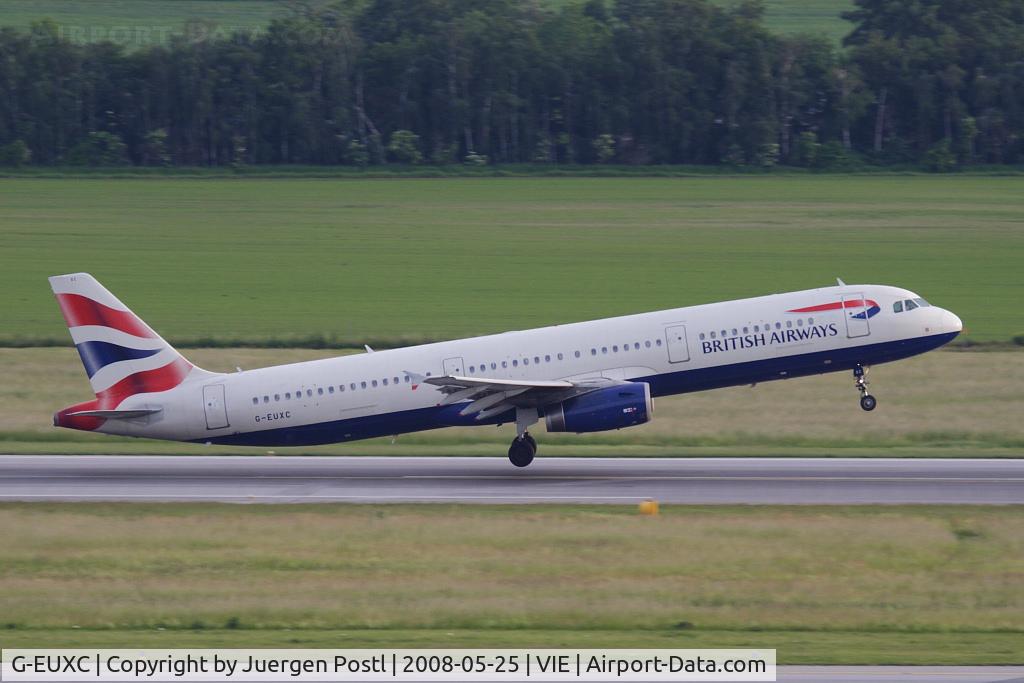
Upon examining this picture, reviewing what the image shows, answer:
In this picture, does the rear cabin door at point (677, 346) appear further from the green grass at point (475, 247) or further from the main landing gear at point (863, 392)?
the green grass at point (475, 247)

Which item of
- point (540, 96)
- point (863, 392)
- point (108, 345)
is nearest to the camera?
point (108, 345)

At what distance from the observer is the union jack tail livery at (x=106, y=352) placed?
4116cm

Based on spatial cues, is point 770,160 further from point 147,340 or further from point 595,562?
point 595,562

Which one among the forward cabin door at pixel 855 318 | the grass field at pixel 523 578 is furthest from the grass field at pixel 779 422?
the grass field at pixel 523 578

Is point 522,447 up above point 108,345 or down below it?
below

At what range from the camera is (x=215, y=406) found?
4162cm

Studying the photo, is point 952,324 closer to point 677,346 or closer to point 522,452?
point 677,346

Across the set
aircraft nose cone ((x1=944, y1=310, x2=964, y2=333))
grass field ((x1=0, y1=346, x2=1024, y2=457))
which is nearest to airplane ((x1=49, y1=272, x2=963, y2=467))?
aircraft nose cone ((x1=944, y1=310, x2=964, y2=333))

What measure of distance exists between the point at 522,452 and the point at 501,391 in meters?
2.26

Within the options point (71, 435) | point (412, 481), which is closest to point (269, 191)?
point (71, 435)

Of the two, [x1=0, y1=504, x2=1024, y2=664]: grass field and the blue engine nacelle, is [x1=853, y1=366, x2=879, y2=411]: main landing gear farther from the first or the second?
[x1=0, y1=504, x2=1024, y2=664]: grass field

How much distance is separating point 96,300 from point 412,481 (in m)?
10.4
